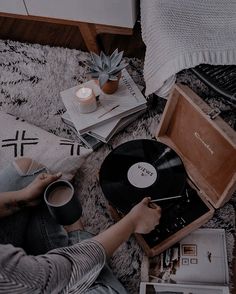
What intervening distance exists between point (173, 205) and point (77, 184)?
361 millimetres

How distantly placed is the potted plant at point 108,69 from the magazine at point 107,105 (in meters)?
0.05

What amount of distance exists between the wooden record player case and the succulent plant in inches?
10.0

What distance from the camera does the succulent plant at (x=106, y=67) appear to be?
129 centimetres

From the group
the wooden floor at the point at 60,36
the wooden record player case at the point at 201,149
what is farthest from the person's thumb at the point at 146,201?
the wooden floor at the point at 60,36

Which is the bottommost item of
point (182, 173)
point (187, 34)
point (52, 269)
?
point (182, 173)

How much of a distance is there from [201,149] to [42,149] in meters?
0.51

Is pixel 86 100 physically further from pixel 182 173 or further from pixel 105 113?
pixel 182 173

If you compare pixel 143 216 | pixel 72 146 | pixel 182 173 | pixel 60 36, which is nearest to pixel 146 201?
pixel 143 216

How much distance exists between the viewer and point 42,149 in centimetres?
123

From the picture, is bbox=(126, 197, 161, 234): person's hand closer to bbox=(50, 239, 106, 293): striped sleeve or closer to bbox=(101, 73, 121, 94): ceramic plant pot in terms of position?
bbox=(50, 239, 106, 293): striped sleeve

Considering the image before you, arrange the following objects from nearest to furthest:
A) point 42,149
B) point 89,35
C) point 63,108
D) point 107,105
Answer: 1. point 42,149
2. point 107,105
3. point 63,108
4. point 89,35

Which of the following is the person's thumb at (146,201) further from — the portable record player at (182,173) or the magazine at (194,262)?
the magazine at (194,262)

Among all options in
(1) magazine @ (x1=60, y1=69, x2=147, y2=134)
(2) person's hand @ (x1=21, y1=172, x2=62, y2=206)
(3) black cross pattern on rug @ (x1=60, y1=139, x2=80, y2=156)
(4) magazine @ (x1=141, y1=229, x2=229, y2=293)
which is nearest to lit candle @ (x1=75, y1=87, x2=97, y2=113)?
(1) magazine @ (x1=60, y1=69, x2=147, y2=134)

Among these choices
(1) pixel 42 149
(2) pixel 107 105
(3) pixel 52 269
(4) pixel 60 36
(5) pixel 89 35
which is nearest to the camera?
(3) pixel 52 269
